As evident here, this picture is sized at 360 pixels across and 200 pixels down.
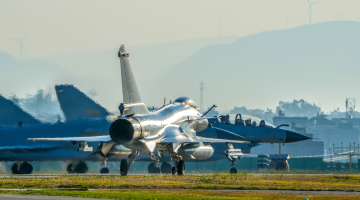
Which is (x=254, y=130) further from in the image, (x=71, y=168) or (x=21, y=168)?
(x=21, y=168)

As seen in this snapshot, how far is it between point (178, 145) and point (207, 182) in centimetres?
600

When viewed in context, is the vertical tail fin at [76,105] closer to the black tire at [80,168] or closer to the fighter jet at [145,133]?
the black tire at [80,168]

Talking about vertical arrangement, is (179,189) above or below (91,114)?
below

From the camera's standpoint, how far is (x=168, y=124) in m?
28.1

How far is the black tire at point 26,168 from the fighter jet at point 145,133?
11.4 m

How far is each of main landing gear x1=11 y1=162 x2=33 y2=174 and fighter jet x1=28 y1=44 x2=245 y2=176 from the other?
11.4m

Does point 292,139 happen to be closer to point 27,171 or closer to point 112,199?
point 27,171

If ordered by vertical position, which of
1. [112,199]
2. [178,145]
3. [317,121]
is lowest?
[112,199]

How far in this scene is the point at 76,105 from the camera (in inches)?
1500

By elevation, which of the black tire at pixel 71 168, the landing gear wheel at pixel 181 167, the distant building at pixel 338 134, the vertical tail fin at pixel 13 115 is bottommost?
the black tire at pixel 71 168

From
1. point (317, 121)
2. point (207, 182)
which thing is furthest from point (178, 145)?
point (317, 121)

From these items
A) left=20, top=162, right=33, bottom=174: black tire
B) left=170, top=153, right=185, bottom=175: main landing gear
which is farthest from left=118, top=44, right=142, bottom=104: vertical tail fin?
left=20, top=162, right=33, bottom=174: black tire

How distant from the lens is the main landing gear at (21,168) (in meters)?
36.5

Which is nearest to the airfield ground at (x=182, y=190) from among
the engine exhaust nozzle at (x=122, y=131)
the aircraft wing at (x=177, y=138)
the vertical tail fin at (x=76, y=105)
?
the engine exhaust nozzle at (x=122, y=131)
